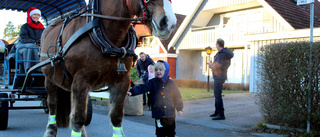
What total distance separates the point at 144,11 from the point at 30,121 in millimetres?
5057

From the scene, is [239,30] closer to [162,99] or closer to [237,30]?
[237,30]

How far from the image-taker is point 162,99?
14.3 feet

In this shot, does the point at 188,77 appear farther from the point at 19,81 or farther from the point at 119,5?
the point at 119,5

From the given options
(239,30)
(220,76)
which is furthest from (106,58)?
(239,30)

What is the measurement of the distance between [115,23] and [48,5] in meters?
4.37

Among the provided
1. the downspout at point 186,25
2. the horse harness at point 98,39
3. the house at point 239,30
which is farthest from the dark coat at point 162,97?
the downspout at point 186,25

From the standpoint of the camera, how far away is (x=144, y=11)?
3309mm

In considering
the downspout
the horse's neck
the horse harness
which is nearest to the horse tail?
the horse harness

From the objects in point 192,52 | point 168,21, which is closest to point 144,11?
point 168,21

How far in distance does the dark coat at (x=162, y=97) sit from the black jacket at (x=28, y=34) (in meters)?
3.14

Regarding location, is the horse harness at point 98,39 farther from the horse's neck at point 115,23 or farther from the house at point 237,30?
the house at point 237,30

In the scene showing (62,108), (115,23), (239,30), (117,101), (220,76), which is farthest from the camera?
(239,30)

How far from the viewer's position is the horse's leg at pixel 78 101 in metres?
3.46

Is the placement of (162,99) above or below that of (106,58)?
below
